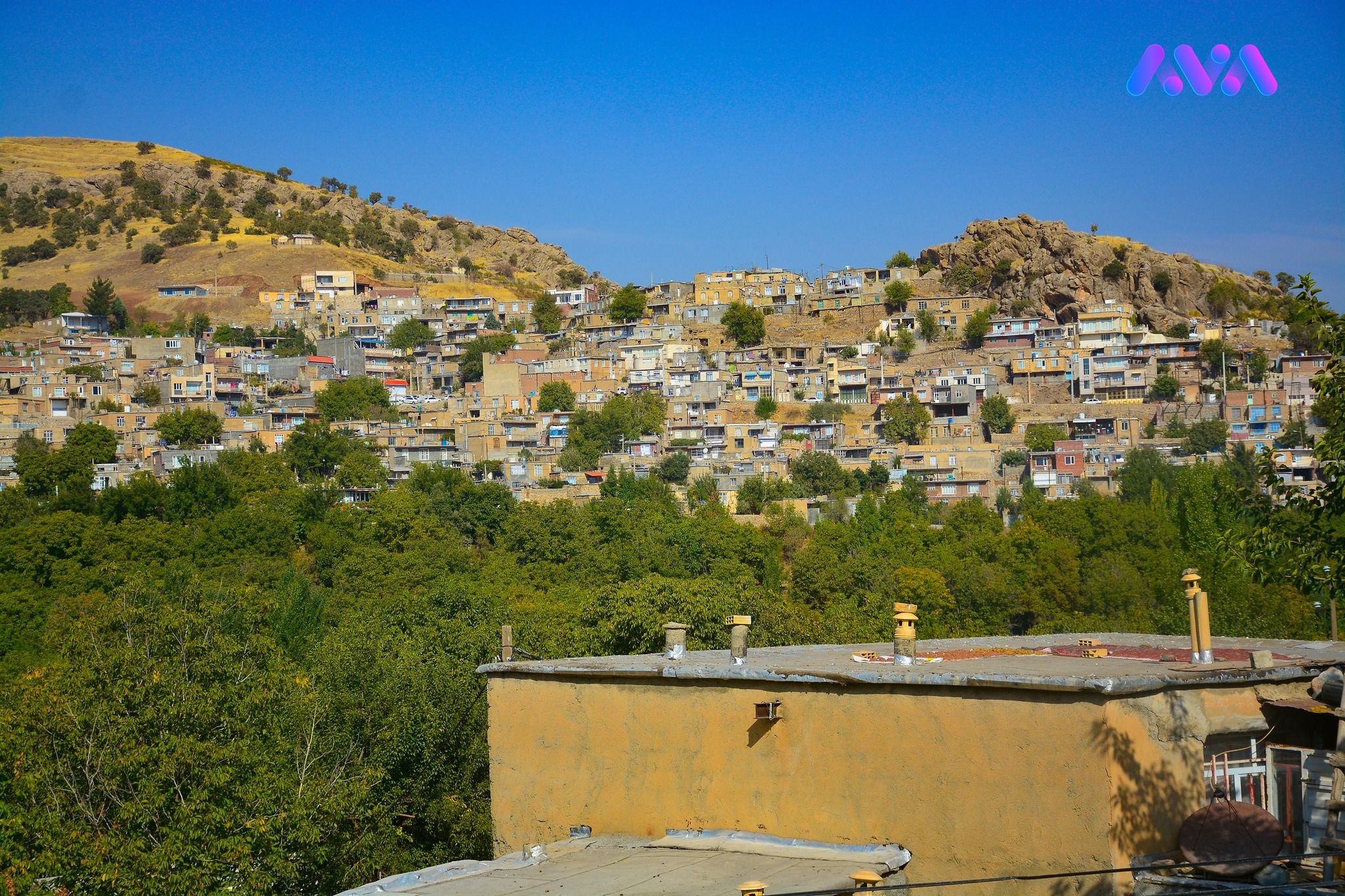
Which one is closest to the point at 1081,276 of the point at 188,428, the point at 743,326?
the point at 743,326

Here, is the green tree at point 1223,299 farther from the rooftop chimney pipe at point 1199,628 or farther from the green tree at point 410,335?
the rooftop chimney pipe at point 1199,628

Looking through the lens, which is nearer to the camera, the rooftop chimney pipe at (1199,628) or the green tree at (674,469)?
the rooftop chimney pipe at (1199,628)

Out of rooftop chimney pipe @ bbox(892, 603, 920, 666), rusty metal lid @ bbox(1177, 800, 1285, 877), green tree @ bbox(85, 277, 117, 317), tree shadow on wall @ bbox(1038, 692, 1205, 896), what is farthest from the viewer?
green tree @ bbox(85, 277, 117, 317)

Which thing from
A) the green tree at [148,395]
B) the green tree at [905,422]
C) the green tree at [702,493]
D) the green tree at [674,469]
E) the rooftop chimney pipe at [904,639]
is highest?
the green tree at [148,395]

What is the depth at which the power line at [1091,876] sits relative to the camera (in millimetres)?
5664

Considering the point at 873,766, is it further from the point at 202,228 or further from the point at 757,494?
the point at 202,228

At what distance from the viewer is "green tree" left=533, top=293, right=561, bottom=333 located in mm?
76312

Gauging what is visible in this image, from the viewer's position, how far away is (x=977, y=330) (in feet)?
212

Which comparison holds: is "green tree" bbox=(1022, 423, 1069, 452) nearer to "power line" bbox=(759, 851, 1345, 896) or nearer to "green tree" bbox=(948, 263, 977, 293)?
"green tree" bbox=(948, 263, 977, 293)

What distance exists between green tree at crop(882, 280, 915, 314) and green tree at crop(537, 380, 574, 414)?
17.0 metres

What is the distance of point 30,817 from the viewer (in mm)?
10102

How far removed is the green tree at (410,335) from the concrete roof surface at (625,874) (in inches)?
2592

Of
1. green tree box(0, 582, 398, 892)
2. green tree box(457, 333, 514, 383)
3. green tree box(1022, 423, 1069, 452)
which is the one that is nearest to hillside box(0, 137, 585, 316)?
green tree box(457, 333, 514, 383)

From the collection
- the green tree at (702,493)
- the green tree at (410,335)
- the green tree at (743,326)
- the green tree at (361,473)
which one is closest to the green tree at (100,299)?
the green tree at (410,335)
